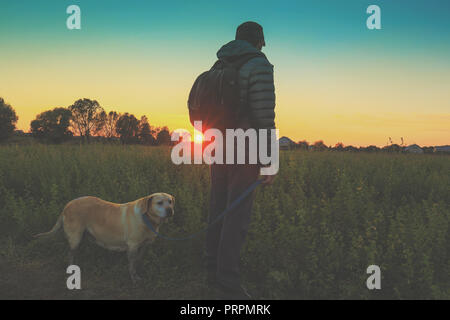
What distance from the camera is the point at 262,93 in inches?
111

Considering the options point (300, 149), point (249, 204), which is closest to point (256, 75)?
point (249, 204)

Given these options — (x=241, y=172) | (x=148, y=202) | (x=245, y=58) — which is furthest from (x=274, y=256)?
(x=245, y=58)

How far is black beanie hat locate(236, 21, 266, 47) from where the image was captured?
10.5 ft

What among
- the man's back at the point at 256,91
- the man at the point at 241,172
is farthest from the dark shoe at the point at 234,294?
the man's back at the point at 256,91

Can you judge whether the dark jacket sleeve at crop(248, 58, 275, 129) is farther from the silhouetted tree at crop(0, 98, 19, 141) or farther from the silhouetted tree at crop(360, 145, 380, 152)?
the silhouetted tree at crop(0, 98, 19, 141)

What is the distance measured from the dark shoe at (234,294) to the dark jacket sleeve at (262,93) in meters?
1.75

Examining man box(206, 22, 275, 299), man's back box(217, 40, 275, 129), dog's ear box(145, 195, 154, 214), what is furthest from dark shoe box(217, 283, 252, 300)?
man's back box(217, 40, 275, 129)

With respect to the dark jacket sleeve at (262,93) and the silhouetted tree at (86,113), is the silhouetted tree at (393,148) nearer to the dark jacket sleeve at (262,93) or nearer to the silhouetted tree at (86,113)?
the dark jacket sleeve at (262,93)

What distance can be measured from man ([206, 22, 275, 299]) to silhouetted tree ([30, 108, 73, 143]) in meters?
48.4

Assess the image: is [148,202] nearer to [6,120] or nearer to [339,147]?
[339,147]

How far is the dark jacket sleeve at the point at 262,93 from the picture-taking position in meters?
2.83
